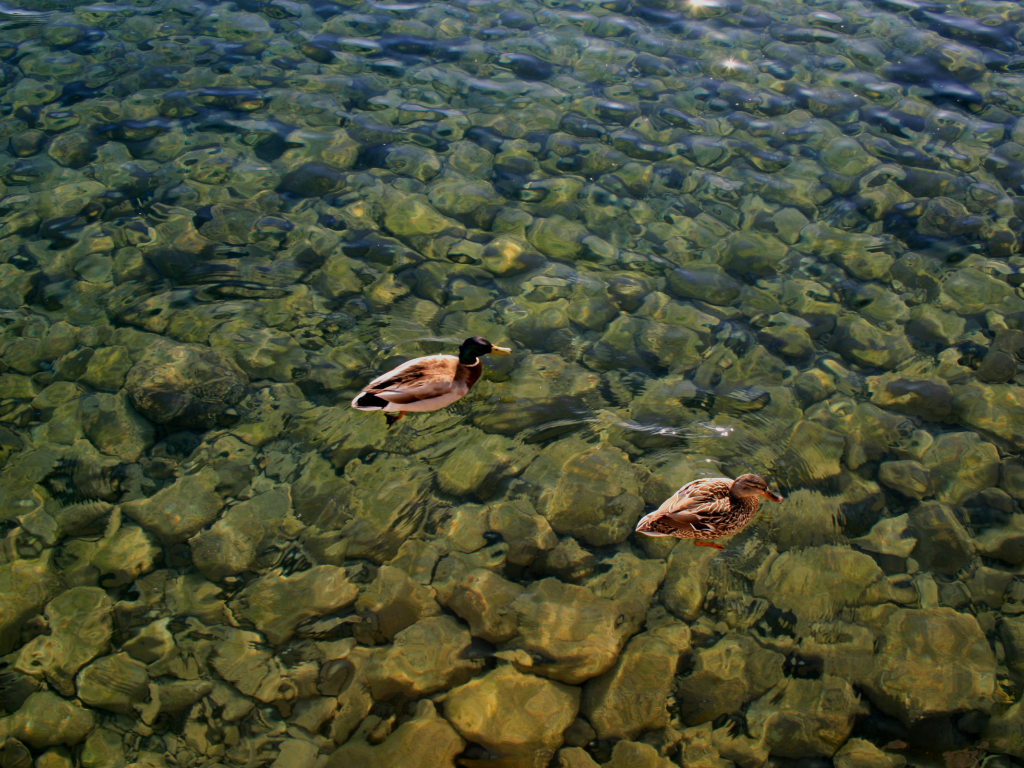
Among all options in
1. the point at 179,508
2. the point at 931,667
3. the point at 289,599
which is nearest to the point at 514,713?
the point at 289,599

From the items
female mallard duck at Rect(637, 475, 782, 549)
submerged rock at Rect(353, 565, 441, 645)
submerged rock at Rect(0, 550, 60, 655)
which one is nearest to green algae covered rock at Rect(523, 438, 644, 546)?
female mallard duck at Rect(637, 475, 782, 549)

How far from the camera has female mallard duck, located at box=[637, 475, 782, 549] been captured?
12.4ft

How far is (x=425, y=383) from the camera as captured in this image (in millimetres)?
4328

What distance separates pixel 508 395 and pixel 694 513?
1.47 meters

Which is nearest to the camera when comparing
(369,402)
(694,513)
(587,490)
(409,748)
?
(409,748)

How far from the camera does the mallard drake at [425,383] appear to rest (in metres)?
4.30

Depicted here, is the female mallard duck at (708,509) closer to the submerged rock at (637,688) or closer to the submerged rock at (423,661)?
the submerged rock at (637,688)

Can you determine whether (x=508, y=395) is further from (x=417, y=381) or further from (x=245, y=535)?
(x=245, y=535)

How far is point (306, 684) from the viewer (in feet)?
11.3

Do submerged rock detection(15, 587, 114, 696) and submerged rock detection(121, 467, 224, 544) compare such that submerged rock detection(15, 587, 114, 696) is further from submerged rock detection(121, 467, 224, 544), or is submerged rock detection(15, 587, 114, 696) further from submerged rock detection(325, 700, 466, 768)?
submerged rock detection(325, 700, 466, 768)

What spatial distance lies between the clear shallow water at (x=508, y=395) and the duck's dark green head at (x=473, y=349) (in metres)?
0.32

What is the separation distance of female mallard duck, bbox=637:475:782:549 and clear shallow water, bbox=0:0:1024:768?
174 mm

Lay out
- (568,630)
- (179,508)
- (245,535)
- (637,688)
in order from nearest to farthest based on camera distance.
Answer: (637,688), (568,630), (245,535), (179,508)

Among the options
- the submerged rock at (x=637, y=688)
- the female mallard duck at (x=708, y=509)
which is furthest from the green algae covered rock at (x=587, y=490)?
the submerged rock at (x=637, y=688)
